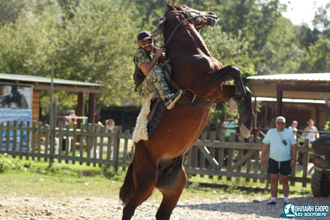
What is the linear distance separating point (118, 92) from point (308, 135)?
37.4 feet

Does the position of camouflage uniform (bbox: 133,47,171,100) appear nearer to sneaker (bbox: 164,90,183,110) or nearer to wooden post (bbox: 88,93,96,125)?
sneaker (bbox: 164,90,183,110)

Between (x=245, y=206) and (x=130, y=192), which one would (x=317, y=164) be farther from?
(x=130, y=192)

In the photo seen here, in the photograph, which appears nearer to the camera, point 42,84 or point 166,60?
point 166,60

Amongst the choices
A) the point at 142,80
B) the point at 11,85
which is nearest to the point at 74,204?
the point at 142,80

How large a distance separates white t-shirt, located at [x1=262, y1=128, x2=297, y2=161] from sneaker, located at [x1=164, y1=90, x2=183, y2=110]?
14.5 feet

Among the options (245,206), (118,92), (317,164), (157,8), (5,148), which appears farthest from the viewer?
(157,8)

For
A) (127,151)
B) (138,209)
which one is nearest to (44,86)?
(127,151)

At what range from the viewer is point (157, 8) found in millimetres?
34562

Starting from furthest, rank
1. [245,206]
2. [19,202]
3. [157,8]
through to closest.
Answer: [157,8] < [245,206] < [19,202]

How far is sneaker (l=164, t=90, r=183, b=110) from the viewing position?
10.6ft

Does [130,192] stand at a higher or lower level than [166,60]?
lower

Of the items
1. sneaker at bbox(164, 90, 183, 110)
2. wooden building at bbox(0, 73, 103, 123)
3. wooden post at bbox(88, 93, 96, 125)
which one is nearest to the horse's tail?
sneaker at bbox(164, 90, 183, 110)

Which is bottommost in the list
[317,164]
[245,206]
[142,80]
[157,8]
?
[245,206]

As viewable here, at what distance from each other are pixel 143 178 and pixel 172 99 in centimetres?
89
